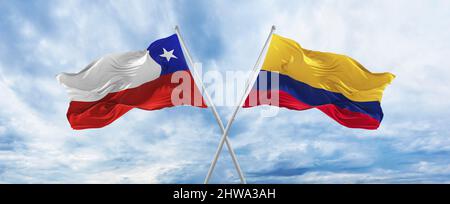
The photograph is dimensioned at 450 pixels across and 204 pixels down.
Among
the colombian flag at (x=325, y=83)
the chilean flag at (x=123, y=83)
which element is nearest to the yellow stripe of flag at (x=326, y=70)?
the colombian flag at (x=325, y=83)

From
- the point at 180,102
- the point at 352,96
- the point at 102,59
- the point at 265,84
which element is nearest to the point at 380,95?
the point at 352,96

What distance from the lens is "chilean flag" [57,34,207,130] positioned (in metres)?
15.8

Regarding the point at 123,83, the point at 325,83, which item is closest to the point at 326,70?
the point at 325,83

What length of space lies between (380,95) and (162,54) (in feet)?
29.6

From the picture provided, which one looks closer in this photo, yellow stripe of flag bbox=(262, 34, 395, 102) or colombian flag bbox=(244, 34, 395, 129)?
colombian flag bbox=(244, 34, 395, 129)

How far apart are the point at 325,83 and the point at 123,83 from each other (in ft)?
26.4

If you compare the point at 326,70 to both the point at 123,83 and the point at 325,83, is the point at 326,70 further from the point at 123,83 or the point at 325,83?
Answer: the point at 123,83

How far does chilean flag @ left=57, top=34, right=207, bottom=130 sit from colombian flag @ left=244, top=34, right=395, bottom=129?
138 inches

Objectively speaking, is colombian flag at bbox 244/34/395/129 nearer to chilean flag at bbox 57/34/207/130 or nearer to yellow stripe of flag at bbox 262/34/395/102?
yellow stripe of flag at bbox 262/34/395/102

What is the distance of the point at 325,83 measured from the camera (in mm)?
16250

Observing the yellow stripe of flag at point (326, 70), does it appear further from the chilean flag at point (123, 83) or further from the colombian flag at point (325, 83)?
the chilean flag at point (123, 83)

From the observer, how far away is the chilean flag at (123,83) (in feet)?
51.8

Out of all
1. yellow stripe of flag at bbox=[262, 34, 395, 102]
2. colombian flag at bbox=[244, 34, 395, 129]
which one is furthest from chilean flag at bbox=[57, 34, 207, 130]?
yellow stripe of flag at bbox=[262, 34, 395, 102]

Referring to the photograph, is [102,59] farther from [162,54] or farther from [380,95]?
[380,95]
